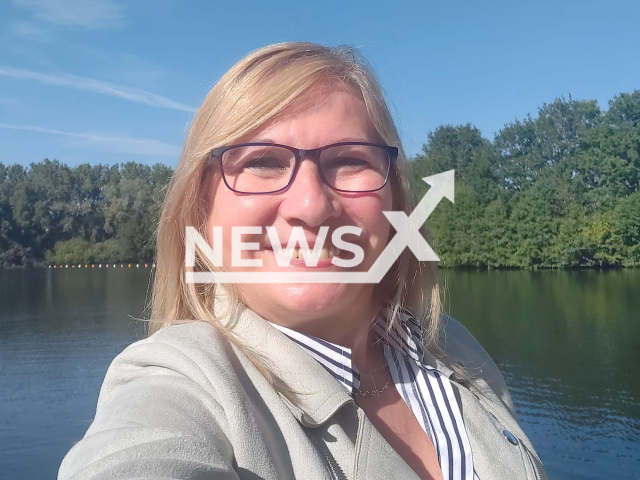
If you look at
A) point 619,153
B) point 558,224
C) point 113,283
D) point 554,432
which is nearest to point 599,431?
point 554,432

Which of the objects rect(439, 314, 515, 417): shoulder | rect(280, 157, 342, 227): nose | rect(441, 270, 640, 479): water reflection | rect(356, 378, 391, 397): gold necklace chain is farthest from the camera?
rect(441, 270, 640, 479): water reflection

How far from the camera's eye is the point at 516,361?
17031 millimetres

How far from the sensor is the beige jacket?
27.6 inches

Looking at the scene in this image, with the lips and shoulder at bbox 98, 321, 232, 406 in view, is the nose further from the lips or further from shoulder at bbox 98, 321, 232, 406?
shoulder at bbox 98, 321, 232, 406

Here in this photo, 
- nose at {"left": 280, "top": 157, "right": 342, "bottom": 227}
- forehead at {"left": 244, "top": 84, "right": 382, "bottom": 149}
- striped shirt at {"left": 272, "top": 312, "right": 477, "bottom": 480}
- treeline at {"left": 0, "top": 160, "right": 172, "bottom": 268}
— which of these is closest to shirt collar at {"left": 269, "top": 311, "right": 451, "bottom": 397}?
striped shirt at {"left": 272, "top": 312, "right": 477, "bottom": 480}

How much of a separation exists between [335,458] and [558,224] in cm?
3929

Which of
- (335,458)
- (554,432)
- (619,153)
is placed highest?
(619,153)

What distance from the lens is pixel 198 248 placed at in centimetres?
112

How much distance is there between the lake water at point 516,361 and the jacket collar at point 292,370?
3.19 m

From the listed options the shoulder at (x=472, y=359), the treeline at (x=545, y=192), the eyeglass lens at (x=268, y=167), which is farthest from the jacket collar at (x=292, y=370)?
the treeline at (x=545, y=192)

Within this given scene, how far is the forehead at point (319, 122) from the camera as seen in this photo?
1.00m

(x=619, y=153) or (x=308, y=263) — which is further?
(x=619, y=153)

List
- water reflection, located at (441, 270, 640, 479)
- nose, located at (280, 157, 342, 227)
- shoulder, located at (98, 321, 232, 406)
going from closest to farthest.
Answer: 1. shoulder, located at (98, 321, 232, 406)
2. nose, located at (280, 157, 342, 227)
3. water reflection, located at (441, 270, 640, 479)

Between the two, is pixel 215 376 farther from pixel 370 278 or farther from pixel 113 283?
pixel 113 283
